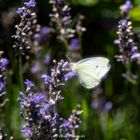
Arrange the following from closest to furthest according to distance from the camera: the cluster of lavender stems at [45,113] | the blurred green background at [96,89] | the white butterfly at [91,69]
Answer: the cluster of lavender stems at [45,113] < the white butterfly at [91,69] < the blurred green background at [96,89]

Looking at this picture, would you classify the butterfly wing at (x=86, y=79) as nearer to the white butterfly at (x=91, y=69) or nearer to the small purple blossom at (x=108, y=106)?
the white butterfly at (x=91, y=69)

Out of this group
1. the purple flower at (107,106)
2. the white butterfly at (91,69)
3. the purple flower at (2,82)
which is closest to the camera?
the purple flower at (2,82)

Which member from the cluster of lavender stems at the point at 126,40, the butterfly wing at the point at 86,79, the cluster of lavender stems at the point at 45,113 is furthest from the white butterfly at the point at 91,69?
the cluster of lavender stems at the point at 45,113

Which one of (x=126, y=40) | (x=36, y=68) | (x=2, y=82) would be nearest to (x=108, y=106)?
(x=36, y=68)

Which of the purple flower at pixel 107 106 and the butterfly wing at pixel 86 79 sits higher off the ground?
the butterfly wing at pixel 86 79

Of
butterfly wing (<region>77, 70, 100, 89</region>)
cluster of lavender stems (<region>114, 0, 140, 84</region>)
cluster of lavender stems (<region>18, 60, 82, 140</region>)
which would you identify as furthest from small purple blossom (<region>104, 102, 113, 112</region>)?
cluster of lavender stems (<region>18, 60, 82, 140</region>)

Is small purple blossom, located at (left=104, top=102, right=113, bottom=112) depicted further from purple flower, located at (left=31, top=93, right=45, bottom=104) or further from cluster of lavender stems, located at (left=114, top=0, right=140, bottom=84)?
purple flower, located at (left=31, top=93, right=45, bottom=104)

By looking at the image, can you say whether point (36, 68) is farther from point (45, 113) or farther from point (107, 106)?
point (45, 113)
